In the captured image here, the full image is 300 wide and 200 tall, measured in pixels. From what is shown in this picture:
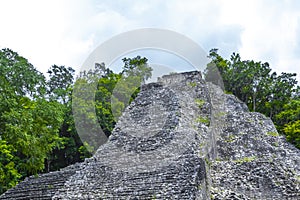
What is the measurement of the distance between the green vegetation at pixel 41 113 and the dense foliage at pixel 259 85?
5.14m

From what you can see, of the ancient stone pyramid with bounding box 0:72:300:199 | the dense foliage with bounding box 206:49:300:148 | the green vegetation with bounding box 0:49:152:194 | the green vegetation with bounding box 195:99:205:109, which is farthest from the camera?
the dense foliage with bounding box 206:49:300:148

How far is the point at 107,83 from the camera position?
20.9 meters

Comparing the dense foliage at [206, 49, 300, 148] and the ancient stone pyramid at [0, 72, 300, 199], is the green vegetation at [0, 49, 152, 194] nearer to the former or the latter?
the ancient stone pyramid at [0, 72, 300, 199]

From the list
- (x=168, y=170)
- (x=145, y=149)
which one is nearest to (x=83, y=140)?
(x=145, y=149)

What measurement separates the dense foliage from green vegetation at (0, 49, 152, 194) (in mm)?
5136

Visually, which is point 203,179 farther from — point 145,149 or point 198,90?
point 198,90

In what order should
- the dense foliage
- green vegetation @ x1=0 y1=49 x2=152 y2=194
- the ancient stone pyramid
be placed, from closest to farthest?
the ancient stone pyramid → green vegetation @ x1=0 y1=49 x2=152 y2=194 → the dense foliage

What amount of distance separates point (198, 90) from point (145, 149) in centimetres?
425

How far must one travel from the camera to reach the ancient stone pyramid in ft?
26.2

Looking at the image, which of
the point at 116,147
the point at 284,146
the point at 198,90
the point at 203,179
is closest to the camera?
the point at 203,179

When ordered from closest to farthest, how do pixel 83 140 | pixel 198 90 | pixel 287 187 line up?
pixel 287 187, pixel 198 90, pixel 83 140

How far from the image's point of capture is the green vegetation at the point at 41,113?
9425 mm

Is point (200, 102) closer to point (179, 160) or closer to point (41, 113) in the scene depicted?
point (179, 160)

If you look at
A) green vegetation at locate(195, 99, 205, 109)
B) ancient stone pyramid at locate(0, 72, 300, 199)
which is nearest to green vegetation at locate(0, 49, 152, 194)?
ancient stone pyramid at locate(0, 72, 300, 199)
